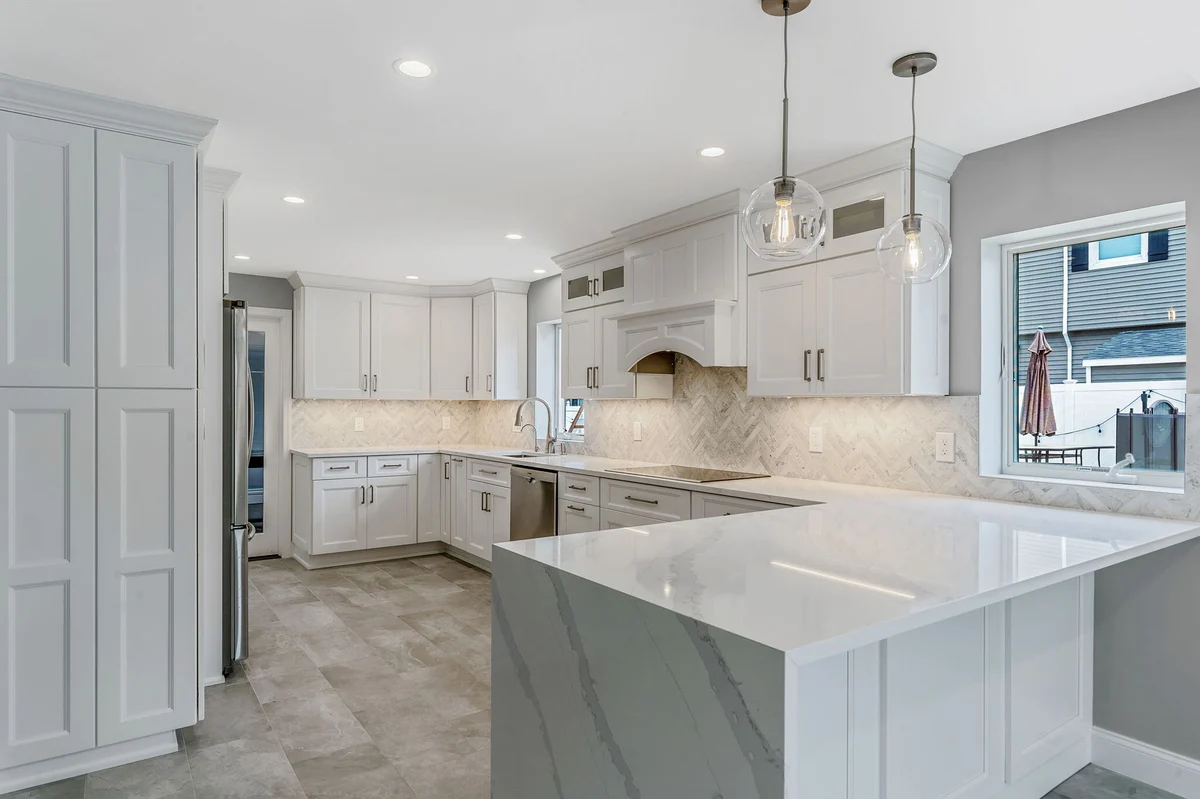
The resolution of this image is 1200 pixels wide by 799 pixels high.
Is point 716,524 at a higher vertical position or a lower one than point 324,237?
lower

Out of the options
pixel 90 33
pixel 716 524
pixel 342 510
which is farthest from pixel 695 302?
pixel 342 510

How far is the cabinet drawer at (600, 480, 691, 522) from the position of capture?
365 cm

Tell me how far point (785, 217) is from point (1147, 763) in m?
2.37

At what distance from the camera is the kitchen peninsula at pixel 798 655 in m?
1.25

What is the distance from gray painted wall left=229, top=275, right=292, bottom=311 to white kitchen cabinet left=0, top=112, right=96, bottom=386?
3488 millimetres

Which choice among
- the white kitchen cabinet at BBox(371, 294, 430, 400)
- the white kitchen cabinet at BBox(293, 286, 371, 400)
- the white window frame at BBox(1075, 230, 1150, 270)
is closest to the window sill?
the white window frame at BBox(1075, 230, 1150, 270)

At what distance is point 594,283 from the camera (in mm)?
4746

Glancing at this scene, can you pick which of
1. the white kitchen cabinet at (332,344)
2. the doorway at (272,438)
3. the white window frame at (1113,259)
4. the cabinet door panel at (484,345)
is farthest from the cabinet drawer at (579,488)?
the doorway at (272,438)

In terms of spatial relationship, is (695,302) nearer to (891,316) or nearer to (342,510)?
(891,316)

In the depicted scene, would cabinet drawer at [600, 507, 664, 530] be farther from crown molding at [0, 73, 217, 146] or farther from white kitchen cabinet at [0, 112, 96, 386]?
crown molding at [0, 73, 217, 146]

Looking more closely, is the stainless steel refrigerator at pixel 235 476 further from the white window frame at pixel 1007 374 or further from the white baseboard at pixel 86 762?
the white window frame at pixel 1007 374

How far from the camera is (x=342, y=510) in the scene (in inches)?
222

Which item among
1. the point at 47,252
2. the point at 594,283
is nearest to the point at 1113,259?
the point at 594,283

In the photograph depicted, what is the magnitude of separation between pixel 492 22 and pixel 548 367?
4.21m
